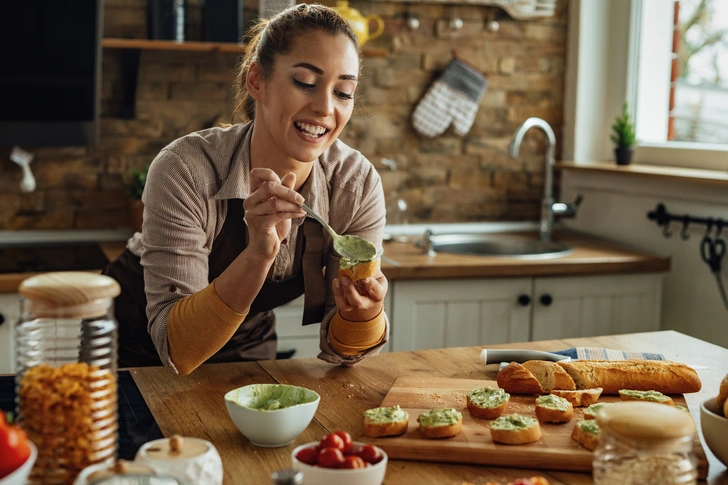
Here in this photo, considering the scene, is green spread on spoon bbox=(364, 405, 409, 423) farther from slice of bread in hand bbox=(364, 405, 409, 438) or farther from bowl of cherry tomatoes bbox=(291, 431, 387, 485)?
bowl of cherry tomatoes bbox=(291, 431, 387, 485)

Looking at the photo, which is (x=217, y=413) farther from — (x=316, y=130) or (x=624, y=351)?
(x=624, y=351)

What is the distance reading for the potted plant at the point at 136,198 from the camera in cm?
304

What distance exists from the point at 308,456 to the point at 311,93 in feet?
2.98

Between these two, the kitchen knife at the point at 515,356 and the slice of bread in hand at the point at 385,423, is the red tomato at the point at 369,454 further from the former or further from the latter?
the kitchen knife at the point at 515,356

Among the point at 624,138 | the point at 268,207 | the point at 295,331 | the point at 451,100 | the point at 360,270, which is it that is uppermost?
the point at 451,100

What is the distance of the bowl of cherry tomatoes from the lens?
1.09 meters

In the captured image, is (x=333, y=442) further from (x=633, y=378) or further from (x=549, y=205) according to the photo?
(x=549, y=205)

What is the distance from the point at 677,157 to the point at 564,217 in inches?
24.1

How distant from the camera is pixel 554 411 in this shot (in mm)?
1360

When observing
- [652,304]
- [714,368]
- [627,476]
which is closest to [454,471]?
[627,476]

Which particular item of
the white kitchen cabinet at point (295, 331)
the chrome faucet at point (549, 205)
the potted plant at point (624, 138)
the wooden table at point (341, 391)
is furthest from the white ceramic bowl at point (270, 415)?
the potted plant at point (624, 138)

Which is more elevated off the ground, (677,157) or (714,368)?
(677,157)

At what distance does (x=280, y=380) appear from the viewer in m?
1.65

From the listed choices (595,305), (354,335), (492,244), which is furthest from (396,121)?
(354,335)
